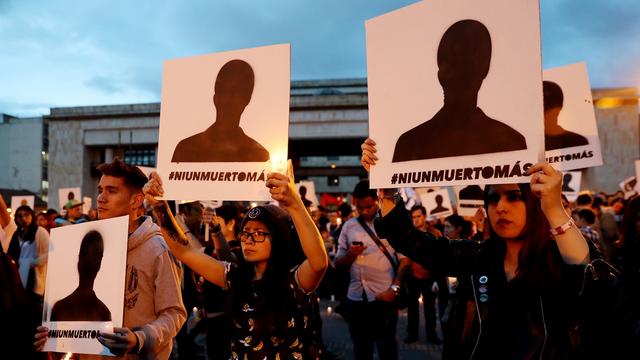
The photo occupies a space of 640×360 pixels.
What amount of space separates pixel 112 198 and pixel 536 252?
2.44 m

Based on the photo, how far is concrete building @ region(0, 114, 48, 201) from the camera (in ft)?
189

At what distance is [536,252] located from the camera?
232 centimetres

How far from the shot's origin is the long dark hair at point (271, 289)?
2986mm

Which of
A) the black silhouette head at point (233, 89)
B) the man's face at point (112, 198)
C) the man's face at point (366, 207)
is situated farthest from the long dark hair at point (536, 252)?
the man's face at point (366, 207)

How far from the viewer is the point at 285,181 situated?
2.84m

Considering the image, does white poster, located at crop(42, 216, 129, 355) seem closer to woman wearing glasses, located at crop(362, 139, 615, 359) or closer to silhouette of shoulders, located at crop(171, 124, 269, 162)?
silhouette of shoulders, located at crop(171, 124, 269, 162)

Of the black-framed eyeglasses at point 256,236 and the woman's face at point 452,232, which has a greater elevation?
the woman's face at point 452,232

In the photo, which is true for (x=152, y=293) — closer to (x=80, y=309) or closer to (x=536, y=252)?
(x=80, y=309)

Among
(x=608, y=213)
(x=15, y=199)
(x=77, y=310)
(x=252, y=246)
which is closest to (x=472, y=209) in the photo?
(x=608, y=213)

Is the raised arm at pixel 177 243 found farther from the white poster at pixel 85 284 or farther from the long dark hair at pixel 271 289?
the white poster at pixel 85 284

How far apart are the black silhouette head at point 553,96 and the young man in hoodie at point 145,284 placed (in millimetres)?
3855

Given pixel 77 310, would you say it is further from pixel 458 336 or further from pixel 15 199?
pixel 15 199

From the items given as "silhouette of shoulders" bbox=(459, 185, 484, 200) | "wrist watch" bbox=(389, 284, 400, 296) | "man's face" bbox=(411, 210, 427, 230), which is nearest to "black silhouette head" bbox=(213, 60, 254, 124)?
"wrist watch" bbox=(389, 284, 400, 296)

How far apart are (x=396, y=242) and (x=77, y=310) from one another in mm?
1820
